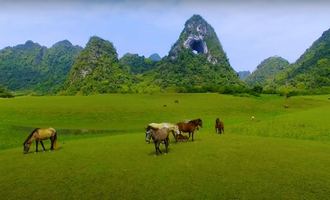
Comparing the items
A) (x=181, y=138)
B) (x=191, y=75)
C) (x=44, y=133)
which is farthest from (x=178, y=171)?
(x=191, y=75)

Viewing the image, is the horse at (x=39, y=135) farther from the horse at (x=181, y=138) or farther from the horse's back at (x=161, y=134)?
the horse at (x=181, y=138)

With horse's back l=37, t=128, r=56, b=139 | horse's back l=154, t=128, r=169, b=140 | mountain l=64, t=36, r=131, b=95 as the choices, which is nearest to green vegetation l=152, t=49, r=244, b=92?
mountain l=64, t=36, r=131, b=95

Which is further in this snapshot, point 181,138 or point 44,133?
point 181,138

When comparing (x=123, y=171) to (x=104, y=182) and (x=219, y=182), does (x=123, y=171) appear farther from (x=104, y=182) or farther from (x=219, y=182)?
(x=219, y=182)

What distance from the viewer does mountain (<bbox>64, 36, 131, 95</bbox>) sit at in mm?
155837

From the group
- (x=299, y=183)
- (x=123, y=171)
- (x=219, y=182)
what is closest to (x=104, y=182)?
(x=123, y=171)

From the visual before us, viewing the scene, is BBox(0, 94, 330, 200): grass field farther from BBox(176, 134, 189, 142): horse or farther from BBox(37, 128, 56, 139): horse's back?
BBox(37, 128, 56, 139): horse's back

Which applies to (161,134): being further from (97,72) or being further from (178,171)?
(97,72)

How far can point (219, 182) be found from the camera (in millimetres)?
16406

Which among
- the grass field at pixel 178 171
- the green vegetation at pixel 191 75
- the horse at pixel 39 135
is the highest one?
the green vegetation at pixel 191 75

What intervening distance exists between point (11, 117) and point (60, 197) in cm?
4455

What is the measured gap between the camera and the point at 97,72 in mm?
168875

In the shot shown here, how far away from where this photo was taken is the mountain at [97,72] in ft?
511

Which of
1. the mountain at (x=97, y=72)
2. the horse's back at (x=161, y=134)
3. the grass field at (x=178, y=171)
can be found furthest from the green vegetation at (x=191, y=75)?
the horse's back at (x=161, y=134)
